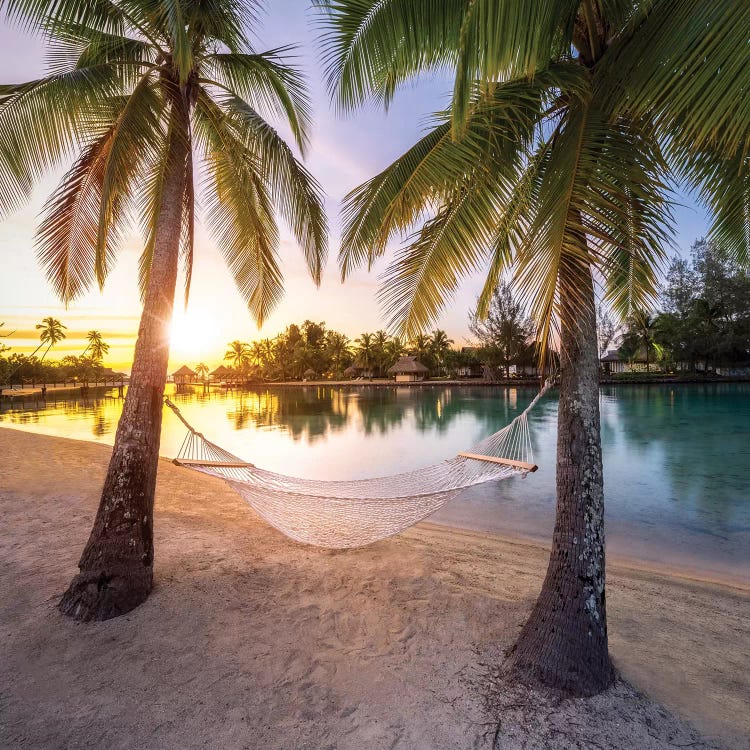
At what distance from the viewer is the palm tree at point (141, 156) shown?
208cm

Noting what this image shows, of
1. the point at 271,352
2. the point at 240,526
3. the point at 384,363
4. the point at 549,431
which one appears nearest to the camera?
the point at 240,526

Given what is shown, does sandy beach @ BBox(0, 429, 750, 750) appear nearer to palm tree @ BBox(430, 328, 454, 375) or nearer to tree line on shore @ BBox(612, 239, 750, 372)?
tree line on shore @ BBox(612, 239, 750, 372)

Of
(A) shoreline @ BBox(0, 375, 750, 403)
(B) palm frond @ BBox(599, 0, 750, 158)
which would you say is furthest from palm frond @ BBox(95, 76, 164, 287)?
(A) shoreline @ BBox(0, 375, 750, 403)

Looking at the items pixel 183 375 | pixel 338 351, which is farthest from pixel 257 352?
pixel 338 351

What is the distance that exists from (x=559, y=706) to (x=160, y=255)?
2562 mm

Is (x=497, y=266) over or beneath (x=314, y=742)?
over

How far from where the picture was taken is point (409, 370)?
30797 mm

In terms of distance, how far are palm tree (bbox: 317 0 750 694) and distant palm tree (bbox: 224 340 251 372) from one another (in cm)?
4125

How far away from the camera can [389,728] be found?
1460 millimetres

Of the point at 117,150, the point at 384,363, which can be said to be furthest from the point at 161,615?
the point at 384,363

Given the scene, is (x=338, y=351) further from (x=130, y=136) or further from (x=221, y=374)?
(x=130, y=136)

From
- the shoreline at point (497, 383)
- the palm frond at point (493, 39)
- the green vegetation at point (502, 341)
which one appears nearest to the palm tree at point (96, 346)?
the shoreline at point (497, 383)

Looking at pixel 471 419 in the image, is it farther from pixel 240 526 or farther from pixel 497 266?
pixel 497 266

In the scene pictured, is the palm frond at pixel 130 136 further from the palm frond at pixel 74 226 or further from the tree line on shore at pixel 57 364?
the tree line on shore at pixel 57 364
